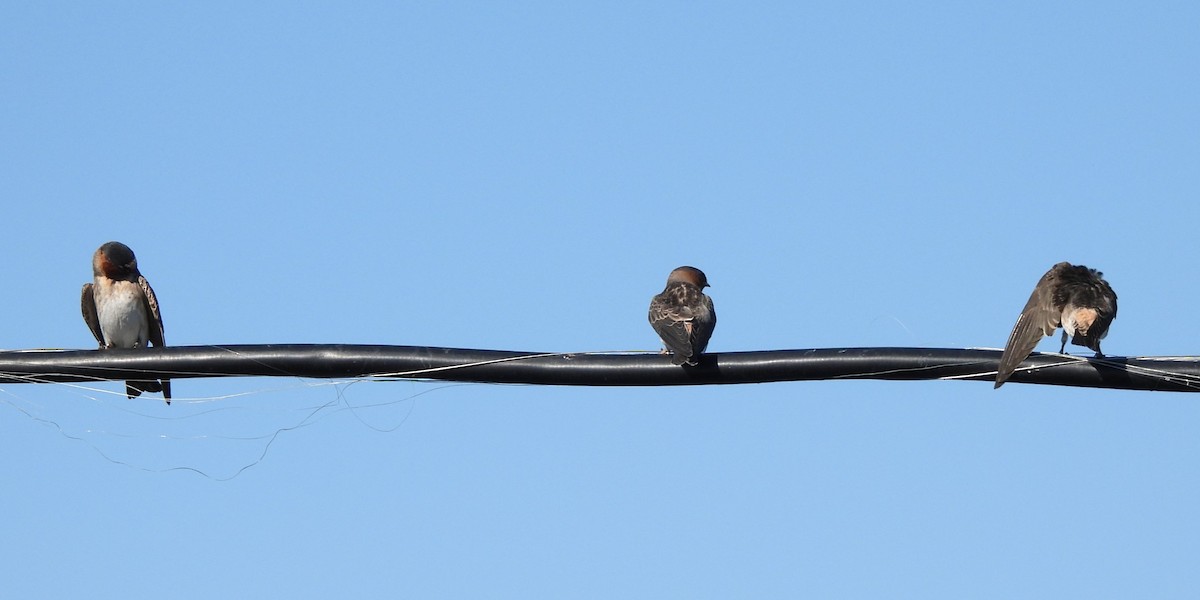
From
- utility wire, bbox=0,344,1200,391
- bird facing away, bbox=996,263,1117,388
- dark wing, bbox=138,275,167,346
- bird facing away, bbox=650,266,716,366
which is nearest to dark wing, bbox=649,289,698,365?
bird facing away, bbox=650,266,716,366

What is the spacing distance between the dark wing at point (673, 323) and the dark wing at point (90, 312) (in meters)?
5.29

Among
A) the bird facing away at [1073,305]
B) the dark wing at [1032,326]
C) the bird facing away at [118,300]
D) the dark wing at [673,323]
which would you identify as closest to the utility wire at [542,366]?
the dark wing at [1032,326]

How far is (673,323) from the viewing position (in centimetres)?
952

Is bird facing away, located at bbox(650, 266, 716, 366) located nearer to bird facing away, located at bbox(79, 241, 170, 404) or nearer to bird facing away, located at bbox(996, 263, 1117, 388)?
bird facing away, located at bbox(996, 263, 1117, 388)

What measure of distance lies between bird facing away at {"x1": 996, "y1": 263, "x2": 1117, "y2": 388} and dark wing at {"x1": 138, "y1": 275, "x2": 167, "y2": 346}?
7.24m

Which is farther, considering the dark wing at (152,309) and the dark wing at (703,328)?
the dark wing at (152,309)

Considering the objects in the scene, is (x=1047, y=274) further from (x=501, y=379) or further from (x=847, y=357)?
(x=501, y=379)

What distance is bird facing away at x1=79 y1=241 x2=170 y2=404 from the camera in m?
12.9

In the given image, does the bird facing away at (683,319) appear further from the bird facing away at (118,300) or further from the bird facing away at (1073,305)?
the bird facing away at (118,300)

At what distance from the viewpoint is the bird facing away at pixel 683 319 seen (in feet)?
28.5

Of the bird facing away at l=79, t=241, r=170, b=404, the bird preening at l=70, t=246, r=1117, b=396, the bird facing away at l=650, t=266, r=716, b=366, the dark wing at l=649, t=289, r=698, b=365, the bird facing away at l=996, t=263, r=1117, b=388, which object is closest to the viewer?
the dark wing at l=649, t=289, r=698, b=365

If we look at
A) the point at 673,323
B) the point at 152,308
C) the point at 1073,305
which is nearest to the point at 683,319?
the point at 673,323

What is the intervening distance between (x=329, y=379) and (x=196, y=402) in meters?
0.88

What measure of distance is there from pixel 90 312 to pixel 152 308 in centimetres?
57
